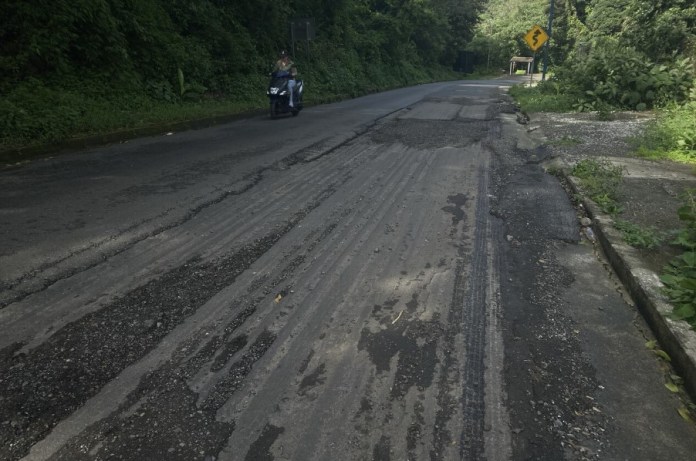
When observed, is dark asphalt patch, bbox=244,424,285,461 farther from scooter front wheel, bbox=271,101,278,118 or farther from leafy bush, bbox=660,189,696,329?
scooter front wheel, bbox=271,101,278,118

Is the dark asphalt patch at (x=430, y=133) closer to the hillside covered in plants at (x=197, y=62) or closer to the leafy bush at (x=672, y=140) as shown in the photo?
the leafy bush at (x=672, y=140)

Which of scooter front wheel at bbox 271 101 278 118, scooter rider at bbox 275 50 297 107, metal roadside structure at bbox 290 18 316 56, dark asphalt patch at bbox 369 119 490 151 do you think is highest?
metal roadside structure at bbox 290 18 316 56

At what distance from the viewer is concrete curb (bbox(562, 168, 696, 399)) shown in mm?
2595

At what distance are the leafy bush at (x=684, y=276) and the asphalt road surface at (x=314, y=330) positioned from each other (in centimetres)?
29

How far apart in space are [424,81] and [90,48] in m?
35.6

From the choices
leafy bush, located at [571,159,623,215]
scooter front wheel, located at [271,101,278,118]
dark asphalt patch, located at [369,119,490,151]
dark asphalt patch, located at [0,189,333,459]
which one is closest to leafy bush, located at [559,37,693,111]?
dark asphalt patch, located at [369,119,490,151]

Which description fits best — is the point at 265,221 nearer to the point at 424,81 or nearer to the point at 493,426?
the point at 493,426

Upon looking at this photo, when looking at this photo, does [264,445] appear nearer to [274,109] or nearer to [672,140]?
[672,140]

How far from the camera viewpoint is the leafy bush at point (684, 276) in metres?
2.90

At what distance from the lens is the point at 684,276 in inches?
132

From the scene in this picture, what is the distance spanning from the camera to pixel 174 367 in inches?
101

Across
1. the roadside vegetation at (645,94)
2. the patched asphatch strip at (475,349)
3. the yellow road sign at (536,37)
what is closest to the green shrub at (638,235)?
the roadside vegetation at (645,94)

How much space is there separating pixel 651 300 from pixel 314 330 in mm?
2266

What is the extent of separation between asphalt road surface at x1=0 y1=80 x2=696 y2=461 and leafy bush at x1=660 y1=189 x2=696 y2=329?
0.29 metres
